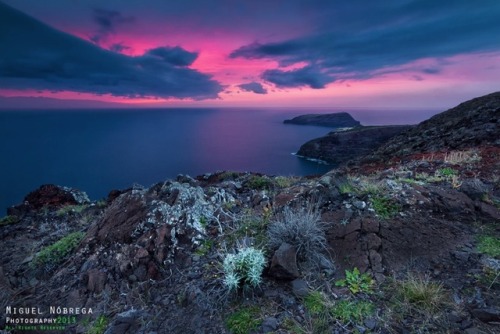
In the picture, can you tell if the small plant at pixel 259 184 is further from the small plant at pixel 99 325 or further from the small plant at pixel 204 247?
the small plant at pixel 99 325

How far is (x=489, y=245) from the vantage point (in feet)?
13.2

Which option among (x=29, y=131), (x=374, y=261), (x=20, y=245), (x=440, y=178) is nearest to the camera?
(x=374, y=261)

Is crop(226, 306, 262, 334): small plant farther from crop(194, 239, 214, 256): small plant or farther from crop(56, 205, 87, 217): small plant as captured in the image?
crop(56, 205, 87, 217): small plant

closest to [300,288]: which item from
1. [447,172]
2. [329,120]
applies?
[447,172]

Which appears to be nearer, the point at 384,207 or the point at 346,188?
the point at 384,207

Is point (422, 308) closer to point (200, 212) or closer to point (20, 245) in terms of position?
point (200, 212)

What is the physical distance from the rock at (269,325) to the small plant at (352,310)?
65 centimetres

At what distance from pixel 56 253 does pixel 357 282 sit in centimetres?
550

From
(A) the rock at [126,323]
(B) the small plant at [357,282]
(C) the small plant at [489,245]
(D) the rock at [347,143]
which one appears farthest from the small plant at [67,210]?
(D) the rock at [347,143]

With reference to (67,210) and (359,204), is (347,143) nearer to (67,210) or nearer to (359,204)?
(67,210)

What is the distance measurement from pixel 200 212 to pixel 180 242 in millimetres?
Result: 768

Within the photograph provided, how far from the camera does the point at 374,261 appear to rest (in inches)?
149

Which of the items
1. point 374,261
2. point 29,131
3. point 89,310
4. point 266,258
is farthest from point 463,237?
point 29,131

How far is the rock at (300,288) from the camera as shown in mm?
3438
